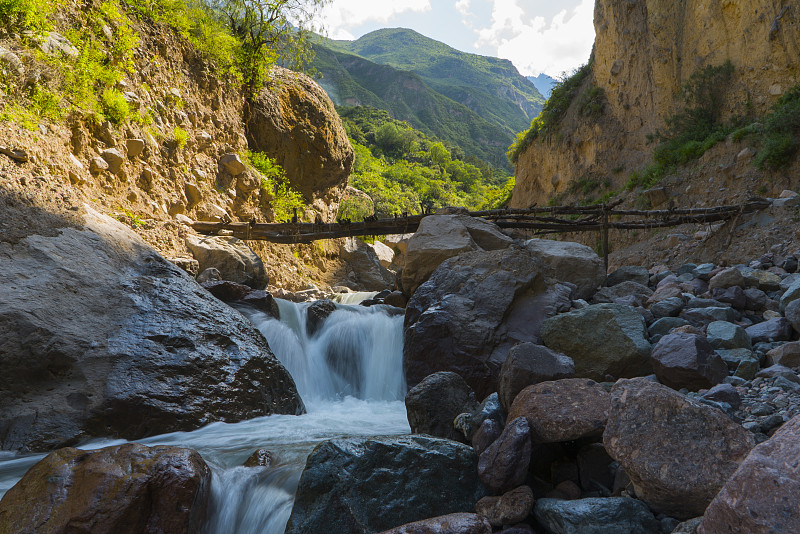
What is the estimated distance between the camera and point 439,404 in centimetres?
394

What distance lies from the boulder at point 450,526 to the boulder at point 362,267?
13.5m

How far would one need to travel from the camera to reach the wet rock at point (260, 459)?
3828mm

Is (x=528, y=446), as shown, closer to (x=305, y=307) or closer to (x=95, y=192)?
(x=305, y=307)

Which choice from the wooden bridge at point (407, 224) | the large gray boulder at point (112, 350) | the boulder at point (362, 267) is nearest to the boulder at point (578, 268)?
the wooden bridge at point (407, 224)

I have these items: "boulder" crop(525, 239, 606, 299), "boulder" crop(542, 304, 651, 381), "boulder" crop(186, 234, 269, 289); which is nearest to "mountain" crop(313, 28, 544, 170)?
"boulder" crop(186, 234, 269, 289)

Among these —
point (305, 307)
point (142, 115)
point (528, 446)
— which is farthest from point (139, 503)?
point (142, 115)

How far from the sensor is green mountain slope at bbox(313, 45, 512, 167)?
76000 millimetres

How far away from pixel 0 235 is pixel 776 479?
668cm

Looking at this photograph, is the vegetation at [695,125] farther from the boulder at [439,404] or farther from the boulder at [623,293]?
the boulder at [439,404]

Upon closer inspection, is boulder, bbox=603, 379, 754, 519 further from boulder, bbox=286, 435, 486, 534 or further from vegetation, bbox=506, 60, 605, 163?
vegetation, bbox=506, 60, 605, 163

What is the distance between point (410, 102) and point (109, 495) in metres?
89.6

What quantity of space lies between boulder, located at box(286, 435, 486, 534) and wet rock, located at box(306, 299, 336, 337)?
16.8 feet

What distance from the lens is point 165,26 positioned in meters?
11.0

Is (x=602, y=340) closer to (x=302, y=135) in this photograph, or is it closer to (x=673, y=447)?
(x=673, y=447)
